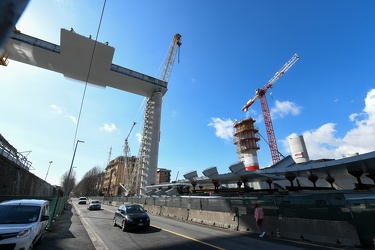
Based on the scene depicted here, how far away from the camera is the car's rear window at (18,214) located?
776 centimetres

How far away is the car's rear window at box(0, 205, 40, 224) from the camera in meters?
7.76

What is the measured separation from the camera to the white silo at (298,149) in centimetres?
3888

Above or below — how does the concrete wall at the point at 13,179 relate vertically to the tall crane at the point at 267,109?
below

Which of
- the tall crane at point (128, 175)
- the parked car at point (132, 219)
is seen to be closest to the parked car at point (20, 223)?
the parked car at point (132, 219)

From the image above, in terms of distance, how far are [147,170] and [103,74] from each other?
24.6m

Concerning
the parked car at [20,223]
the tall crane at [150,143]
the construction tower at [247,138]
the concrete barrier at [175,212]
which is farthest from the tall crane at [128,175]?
the parked car at [20,223]

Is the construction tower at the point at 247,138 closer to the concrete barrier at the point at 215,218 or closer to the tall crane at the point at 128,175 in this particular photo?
the tall crane at the point at 128,175

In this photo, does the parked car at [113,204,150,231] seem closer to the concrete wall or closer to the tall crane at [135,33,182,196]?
the concrete wall

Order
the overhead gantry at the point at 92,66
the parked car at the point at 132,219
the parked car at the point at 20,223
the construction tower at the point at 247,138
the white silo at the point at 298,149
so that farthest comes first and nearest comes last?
1. the construction tower at the point at 247,138
2. the overhead gantry at the point at 92,66
3. the white silo at the point at 298,149
4. the parked car at the point at 132,219
5. the parked car at the point at 20,223

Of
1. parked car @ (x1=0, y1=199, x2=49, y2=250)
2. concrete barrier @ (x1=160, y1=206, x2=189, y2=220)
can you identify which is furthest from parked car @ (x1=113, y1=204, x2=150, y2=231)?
concrete barrier @ (x1=160, y1=206, x2=189, y2=220)

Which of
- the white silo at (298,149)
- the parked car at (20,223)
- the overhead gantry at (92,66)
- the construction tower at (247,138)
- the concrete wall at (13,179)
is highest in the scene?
the overhead gantry at (92,66)

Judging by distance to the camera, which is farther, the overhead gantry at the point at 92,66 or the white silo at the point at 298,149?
the overhead gantry at the point at 92,66

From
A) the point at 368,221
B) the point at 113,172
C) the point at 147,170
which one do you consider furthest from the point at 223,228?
the point at 113,172

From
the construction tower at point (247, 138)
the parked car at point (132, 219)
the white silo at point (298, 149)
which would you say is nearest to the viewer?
the parked car at point (132, 219)
